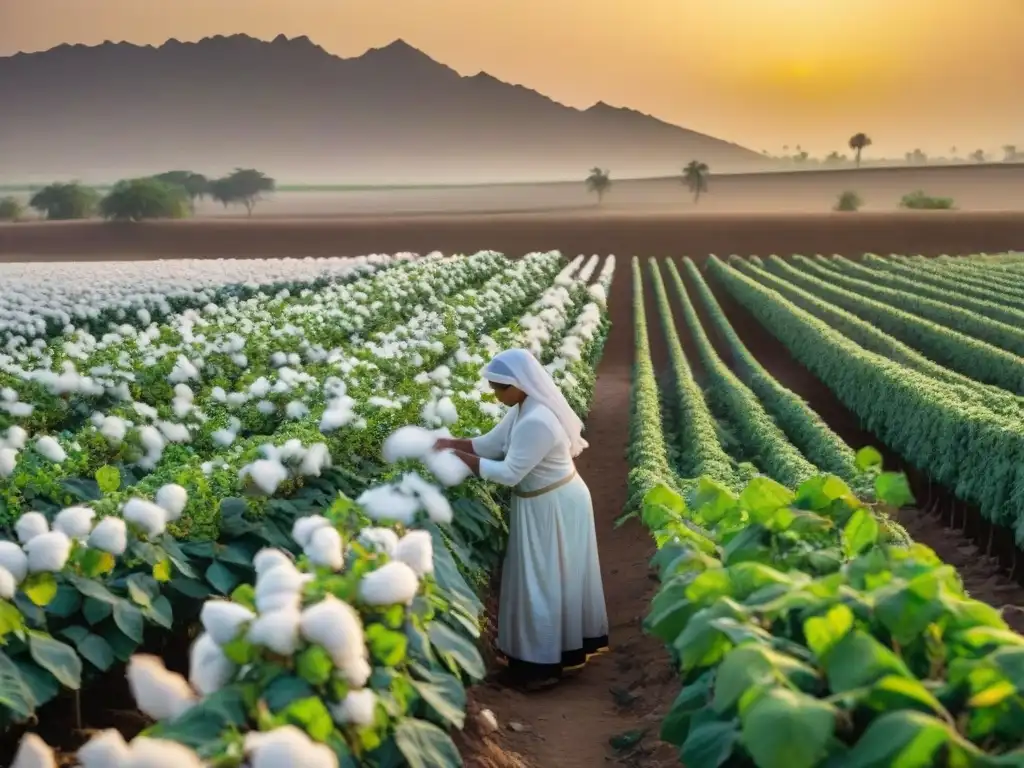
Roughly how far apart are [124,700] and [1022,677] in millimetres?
4063

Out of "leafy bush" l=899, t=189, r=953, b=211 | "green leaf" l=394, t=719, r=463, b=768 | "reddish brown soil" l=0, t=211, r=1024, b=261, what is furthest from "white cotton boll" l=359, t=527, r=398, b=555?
"leafy bush" l=899, t=189, r=953, b=211

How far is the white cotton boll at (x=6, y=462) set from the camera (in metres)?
5.38

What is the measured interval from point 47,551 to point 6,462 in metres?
1.91

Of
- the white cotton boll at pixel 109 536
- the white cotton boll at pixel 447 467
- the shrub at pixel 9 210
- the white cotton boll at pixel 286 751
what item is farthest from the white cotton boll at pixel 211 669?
the shrub at pixel 9 210

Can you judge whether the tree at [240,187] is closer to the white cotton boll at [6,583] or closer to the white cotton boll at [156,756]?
the white cotton boll at [6,583]

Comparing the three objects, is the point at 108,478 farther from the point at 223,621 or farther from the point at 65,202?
the point at 65,202

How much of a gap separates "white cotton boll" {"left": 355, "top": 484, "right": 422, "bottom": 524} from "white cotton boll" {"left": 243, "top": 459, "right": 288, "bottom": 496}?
75cm

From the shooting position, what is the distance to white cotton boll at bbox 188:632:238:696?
2771mm

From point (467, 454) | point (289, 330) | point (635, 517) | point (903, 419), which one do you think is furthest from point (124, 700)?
point (903, 419)

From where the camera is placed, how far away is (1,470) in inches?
212

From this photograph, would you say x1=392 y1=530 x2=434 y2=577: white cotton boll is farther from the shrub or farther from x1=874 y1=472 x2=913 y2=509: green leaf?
the shrub

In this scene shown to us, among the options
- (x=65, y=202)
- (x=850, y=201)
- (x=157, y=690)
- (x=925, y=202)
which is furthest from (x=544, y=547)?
(x=850, y=201)

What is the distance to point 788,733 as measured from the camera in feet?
6.85

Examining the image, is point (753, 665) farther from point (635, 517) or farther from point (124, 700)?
point (635, 517)
